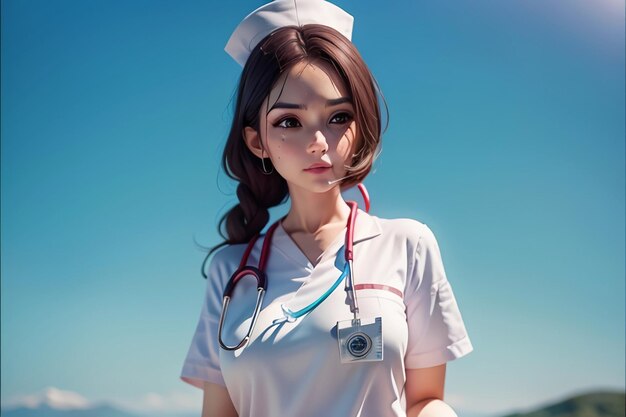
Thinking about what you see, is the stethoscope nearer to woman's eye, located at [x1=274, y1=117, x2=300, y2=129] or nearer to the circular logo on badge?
the circular logo on badge

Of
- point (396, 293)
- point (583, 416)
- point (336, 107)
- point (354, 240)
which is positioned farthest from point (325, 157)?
point (583, 416)

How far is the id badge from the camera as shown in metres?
1.36

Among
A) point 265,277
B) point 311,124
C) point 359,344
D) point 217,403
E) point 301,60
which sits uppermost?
point 301,60

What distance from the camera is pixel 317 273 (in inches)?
61.9

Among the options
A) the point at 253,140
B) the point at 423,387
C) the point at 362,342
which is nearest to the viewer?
the point at 362,342

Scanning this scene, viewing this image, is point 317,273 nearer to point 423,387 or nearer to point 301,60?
point 423,387

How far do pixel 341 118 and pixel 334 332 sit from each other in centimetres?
47

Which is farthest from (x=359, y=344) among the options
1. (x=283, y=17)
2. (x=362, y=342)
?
(x=283, y=17)

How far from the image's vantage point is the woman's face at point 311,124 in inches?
59.2

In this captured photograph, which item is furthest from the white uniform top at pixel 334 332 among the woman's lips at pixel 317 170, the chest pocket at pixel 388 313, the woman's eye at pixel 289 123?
the woman's eye at pixel 289 123

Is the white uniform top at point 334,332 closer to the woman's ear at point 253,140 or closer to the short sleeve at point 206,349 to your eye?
the short sleeve at point 206,349

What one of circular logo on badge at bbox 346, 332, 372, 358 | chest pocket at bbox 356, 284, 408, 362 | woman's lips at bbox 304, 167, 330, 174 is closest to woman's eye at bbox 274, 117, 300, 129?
woman's lips at bbox 304, 167, 330, 174

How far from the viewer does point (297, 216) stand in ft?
5.61

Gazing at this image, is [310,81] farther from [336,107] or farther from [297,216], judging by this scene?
[297,216]
